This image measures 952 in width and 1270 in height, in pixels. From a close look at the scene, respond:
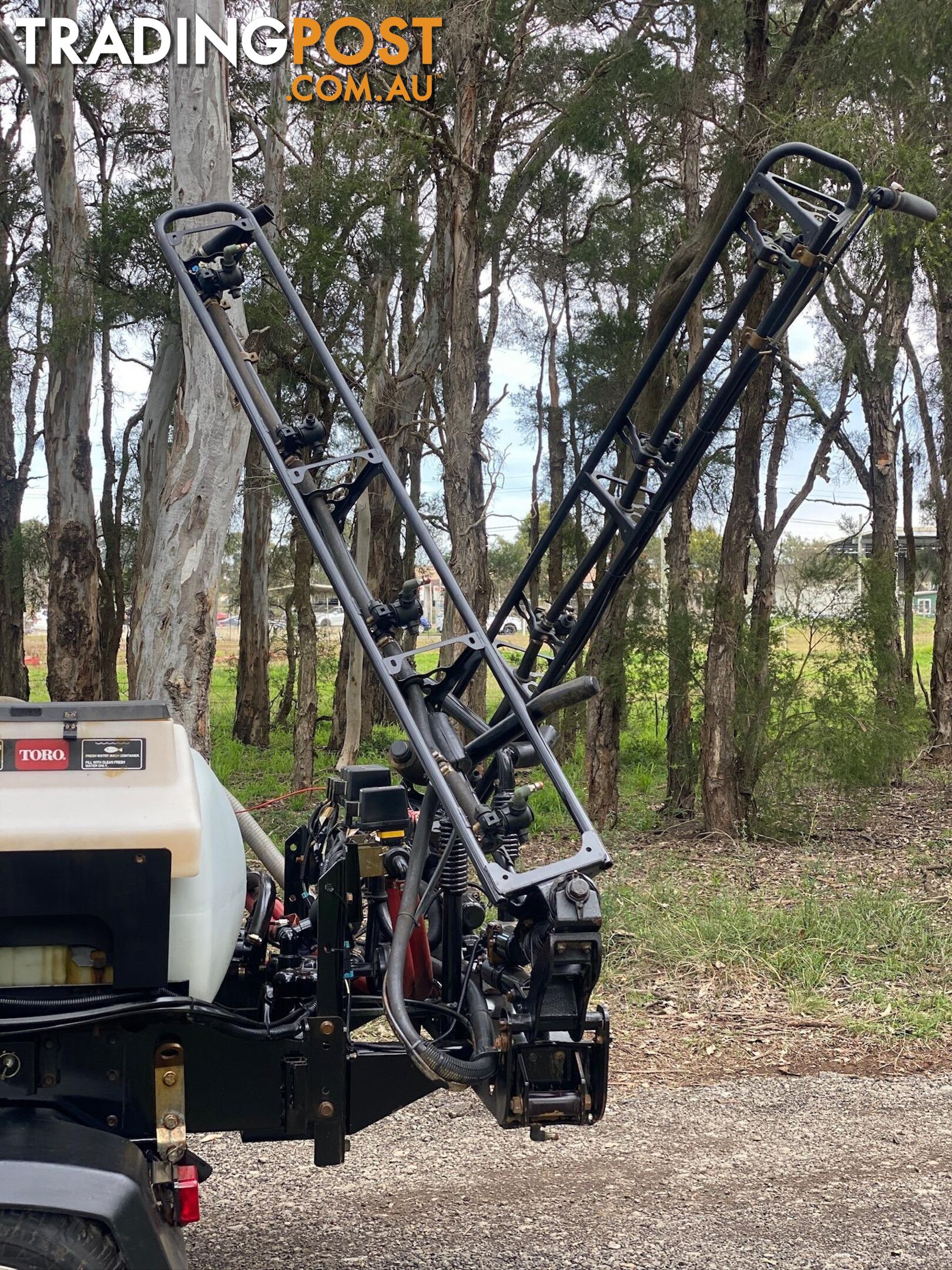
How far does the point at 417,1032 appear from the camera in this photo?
9.83 feet

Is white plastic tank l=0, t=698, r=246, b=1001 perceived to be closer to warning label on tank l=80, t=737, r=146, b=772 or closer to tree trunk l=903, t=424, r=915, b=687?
warning label on tank l=80, t=737, r=146, b=772

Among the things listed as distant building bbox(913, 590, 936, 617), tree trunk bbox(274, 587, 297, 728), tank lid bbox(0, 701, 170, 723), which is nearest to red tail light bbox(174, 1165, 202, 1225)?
tank lid bbox(0, 701, 170, 723)

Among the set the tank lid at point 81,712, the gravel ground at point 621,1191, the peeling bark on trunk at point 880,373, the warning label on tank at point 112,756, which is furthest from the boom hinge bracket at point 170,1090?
the peeling bark on trunk at point 880,373

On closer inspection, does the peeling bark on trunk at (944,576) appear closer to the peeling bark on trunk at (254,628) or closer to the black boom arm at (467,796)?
the peeling bark on trunk at (254,628)

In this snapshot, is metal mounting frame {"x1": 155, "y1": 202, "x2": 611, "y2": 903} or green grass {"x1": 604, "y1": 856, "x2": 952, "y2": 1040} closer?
metal mounting frame {"x1": 155, "y1": 202, "x2": 611, "y2": 903}

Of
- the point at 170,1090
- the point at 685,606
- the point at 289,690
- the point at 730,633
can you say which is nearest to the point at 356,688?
the point at 685,606

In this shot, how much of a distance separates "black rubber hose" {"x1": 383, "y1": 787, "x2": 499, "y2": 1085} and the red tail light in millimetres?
552

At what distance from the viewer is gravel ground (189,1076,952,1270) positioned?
149 inches

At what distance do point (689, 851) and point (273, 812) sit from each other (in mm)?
4776

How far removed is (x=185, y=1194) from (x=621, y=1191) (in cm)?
197

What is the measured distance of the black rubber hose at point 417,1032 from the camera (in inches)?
113

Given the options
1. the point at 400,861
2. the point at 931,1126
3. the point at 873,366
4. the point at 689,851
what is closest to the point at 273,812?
the point at 689,851

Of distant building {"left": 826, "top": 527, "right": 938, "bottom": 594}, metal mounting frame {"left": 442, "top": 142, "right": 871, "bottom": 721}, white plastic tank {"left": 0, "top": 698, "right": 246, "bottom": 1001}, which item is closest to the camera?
white plastic tank {"left": 0, "top": 698, "right": 246, "bottom": 1001}

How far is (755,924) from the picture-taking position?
24.7ft
